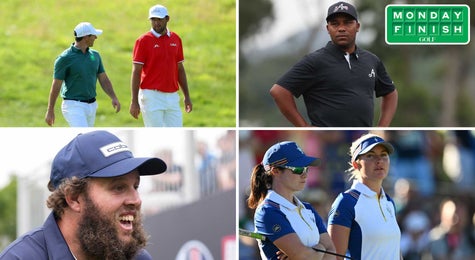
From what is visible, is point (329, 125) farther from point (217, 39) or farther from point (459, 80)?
point (459, 80)

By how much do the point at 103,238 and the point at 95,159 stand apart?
23cm

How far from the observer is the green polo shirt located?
A: 262 inches

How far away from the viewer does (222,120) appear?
7727 mm

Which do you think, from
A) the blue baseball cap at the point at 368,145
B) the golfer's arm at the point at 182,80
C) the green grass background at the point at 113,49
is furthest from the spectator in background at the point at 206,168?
the blue baseball cap at the point at 368,145

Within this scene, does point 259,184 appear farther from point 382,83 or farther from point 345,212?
point 382,83

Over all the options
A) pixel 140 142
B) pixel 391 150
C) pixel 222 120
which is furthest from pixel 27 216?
pixel 391 150

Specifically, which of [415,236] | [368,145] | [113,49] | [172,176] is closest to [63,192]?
[368,145]

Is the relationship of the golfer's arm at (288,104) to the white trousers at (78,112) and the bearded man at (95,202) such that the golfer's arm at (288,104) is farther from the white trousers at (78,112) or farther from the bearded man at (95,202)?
the bearded man at (95,202)

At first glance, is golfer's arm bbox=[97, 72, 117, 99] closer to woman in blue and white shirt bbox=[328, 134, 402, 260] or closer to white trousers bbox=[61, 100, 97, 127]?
white trousers bbox=[61, 100, 97, 127]

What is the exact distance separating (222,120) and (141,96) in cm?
109

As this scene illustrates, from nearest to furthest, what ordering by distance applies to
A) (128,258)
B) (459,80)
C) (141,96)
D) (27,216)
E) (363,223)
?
(128,258) < (363,223) < (141,96) < (27,216) < (459,80)

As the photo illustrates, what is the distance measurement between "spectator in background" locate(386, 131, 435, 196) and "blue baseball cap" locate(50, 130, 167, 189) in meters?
7.72

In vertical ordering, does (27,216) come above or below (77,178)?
below

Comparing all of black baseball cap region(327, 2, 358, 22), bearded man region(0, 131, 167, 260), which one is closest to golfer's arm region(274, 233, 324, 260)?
bearded man region(0, 131, 167, 260)
